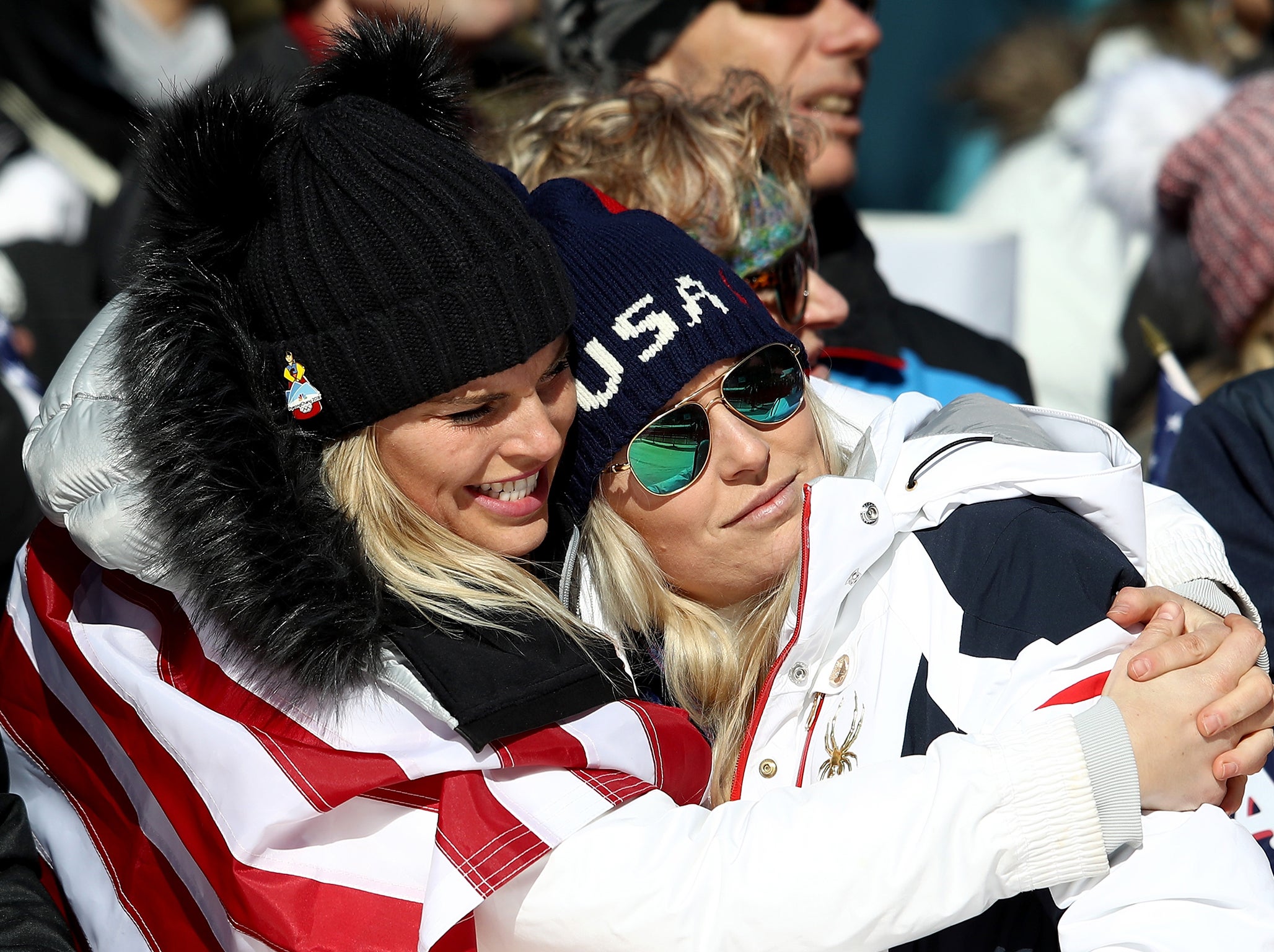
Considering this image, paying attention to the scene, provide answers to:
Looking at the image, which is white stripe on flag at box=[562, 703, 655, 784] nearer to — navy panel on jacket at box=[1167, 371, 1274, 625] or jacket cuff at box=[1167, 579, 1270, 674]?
jacket cuff at box=[1167, 579, 1270, 674]

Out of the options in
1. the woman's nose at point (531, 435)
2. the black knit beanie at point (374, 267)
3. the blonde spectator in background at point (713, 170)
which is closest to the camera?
the black knit beanie at point (374, 267)

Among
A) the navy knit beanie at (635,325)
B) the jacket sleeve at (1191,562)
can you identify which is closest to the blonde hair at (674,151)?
the navy knit beanie at (635,325)

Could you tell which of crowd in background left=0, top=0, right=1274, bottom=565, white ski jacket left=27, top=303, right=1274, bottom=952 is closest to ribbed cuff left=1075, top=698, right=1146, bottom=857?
white ski jacket left=27, top=303, right=1274, bottom=952

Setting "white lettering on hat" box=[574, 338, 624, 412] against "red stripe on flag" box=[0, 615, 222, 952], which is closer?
"red stripe on flag" box=[0, 615, 222, 952]

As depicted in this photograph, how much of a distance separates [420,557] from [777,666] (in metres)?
0.53

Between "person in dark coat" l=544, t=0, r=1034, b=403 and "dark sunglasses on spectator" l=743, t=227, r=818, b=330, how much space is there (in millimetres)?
504

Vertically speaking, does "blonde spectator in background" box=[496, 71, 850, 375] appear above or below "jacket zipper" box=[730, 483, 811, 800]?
above

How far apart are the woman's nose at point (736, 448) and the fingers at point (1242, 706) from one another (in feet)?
2.11

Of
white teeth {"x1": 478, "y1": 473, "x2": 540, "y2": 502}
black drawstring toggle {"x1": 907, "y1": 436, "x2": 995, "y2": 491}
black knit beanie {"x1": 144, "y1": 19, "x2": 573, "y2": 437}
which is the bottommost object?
black drawstring toggle {"x1": 907, "y1": 436, "x2": 995, "y2": 491}

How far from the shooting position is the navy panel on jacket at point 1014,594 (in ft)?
5.22

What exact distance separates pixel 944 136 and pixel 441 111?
440 cm

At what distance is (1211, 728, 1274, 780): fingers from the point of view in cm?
152

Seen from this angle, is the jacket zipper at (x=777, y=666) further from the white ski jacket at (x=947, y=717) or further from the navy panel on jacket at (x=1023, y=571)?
the navy panel on jacket at (x=1023, y=571)

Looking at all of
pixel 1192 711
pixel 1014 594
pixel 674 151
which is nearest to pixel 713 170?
pixel 674 151
